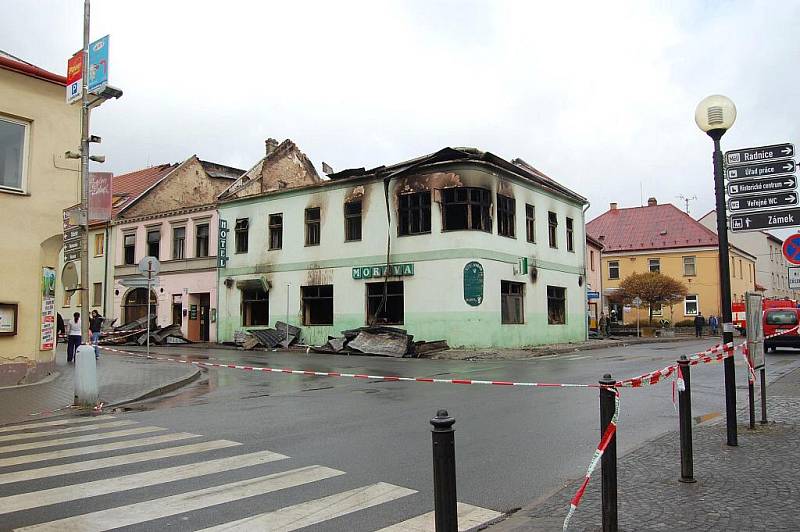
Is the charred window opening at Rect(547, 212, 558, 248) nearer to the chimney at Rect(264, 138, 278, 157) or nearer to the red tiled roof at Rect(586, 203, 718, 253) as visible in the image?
the chimney at Rect(264, 138, 278, 157)

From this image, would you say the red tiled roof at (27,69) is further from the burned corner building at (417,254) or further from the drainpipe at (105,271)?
the drainpipe at (105,271)

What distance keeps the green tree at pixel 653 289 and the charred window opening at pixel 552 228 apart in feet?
59.1

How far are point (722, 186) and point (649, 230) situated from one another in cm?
5524

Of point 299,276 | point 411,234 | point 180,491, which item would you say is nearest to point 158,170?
A: point 299,276

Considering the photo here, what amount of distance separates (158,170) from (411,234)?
75.5ft

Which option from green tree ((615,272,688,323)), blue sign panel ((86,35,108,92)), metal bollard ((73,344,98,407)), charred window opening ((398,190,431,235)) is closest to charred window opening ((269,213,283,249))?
charred window opening ((398,190,431,235))

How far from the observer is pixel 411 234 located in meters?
27.5

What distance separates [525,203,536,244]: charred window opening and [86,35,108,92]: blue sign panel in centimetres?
2146

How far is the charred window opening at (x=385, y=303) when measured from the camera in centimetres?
2781

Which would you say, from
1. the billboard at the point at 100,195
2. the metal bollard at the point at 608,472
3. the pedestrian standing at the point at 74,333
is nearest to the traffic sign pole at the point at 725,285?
the metal bollard at the point at 608,472

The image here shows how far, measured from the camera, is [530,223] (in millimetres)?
30547

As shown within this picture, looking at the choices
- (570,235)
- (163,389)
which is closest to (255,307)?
(570,235)

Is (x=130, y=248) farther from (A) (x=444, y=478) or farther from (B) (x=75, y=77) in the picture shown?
(A) (x=444, y=478)

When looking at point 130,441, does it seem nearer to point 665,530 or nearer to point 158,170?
point 665,530
